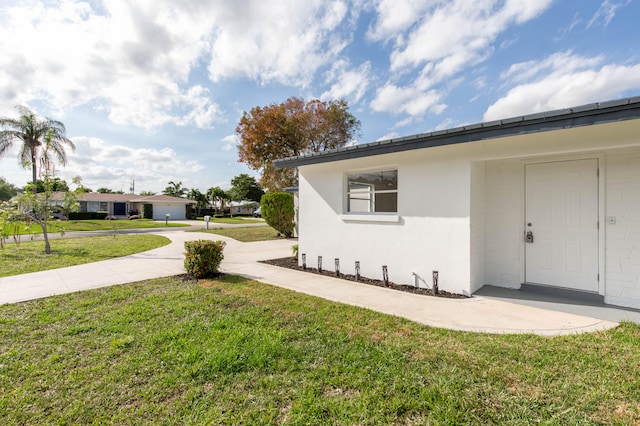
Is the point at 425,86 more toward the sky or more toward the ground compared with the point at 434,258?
more toward the sky

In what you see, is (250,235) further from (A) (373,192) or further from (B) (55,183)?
(A) (373,192)

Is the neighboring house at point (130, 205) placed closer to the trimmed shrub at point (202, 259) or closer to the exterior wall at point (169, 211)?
the exterior wall at point (169, 211)

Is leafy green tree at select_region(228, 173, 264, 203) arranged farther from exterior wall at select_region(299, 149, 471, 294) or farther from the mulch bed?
exterior wall at select_region(299, 149, 471, 294)

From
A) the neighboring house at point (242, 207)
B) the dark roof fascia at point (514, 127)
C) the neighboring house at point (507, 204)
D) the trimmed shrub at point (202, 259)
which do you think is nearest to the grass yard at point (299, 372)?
the neighboring house at point (507, 204)

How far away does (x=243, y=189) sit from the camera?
5100 cm

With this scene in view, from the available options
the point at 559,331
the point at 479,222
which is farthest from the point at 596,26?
the point at 559,331

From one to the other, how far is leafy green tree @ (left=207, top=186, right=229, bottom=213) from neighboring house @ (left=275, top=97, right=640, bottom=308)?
4675 centimetres

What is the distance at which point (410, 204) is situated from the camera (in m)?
6.14

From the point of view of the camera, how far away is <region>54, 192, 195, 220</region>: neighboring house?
40.4 meters

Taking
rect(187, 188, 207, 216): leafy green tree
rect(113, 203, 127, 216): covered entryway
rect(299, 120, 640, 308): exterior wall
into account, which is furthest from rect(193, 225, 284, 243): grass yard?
rect(113, 203, 127, 216): covered entryway

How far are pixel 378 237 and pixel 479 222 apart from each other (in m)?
2.17

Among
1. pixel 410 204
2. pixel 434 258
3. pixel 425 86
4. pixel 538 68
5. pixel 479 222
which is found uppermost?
pixel 425 86

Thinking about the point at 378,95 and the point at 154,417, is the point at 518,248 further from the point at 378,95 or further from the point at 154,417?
the point at 378,95

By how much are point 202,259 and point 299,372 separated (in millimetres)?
4939
